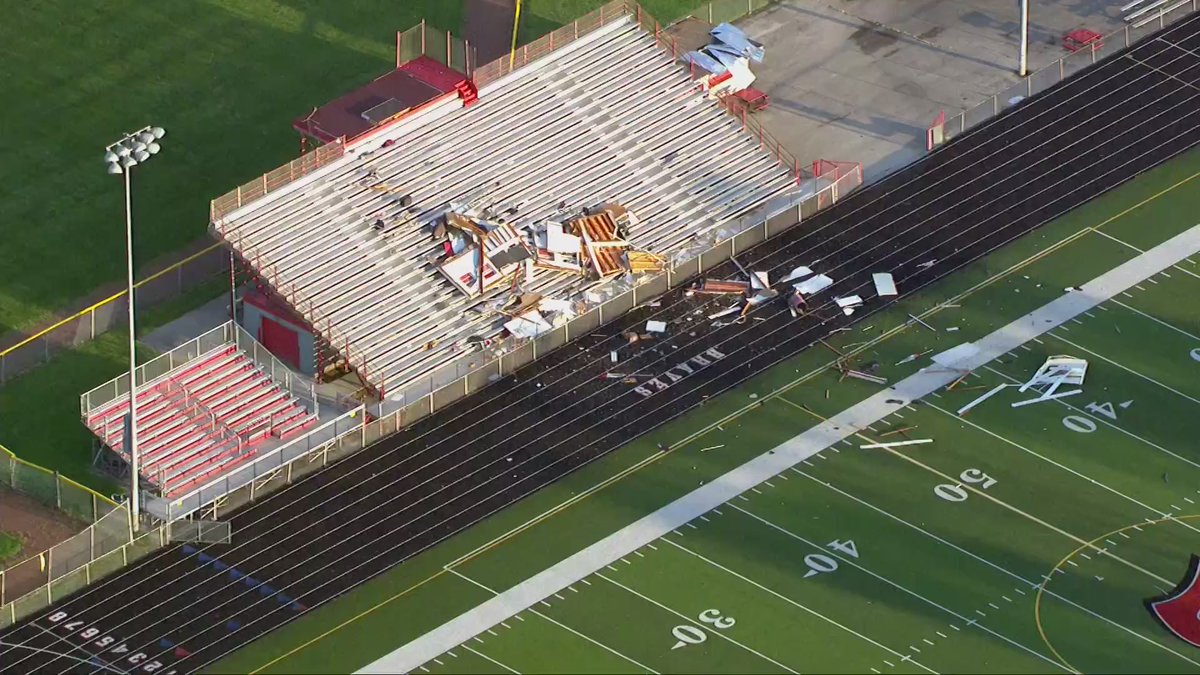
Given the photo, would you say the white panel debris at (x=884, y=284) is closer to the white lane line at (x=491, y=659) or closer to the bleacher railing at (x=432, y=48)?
the bleacher railing at (x=432, y=48)

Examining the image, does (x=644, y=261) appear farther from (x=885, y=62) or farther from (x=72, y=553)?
(x=72, y=553)

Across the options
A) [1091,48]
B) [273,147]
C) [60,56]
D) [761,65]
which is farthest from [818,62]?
[60,56]

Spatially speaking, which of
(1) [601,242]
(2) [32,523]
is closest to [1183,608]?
(1) [601,242]

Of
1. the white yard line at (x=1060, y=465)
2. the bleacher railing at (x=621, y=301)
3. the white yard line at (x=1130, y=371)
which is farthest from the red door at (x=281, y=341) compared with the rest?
the white yard line at (x=1130, y=371)

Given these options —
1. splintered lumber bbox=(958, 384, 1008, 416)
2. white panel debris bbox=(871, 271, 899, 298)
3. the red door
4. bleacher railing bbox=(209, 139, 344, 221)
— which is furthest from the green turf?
splintered lumber bbox=(958, 384, 1008, 416)

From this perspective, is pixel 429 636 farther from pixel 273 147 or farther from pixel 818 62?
pixel 818 62
